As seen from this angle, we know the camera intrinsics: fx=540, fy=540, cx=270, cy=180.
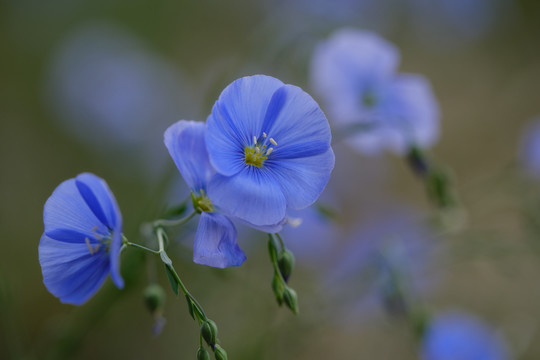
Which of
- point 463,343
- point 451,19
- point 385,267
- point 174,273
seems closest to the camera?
point 174,273

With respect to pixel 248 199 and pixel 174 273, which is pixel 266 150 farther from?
pixel 174 273

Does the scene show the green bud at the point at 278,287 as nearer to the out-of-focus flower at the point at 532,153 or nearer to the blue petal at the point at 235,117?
the blue petal at the point at 235,117

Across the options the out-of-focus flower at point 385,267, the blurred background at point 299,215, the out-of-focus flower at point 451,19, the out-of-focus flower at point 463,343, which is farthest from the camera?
the out-of-focus flower at point 451,19

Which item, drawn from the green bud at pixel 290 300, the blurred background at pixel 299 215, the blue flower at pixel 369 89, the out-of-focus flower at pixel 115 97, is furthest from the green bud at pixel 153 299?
the out-of-focus flower at pixel 115 97

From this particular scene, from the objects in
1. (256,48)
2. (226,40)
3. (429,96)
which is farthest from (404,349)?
(226,40)

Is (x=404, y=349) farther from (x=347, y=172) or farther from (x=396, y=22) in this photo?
(x=396, y=22)

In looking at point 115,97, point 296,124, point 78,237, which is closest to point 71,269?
point 78,237

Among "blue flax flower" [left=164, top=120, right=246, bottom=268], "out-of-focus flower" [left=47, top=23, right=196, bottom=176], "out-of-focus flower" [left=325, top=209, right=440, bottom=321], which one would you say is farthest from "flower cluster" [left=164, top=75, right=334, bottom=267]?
"out-of-focus flower" [left=47, top=23, right=196, bottom=176]
